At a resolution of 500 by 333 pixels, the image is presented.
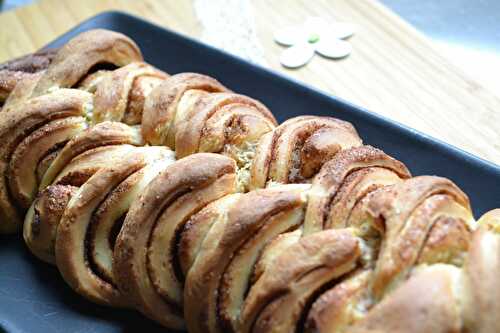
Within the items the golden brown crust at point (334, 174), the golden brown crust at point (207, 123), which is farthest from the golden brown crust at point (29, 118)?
the golden brown crust at point (334, 174)

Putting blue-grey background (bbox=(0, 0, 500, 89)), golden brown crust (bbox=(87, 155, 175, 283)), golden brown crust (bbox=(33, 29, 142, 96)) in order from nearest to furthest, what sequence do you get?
golden brown crust (bbox=(87, 155, 175, 283)), golden brown crust (bbox=(33, 29, 142, 96)), blue-grey background (bbox=(0, 0, 500, 89))

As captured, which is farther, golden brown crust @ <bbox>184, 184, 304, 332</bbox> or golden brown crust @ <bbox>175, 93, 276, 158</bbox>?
golden brown crust @ <bbox>175, 93, 276, 158</bbox>

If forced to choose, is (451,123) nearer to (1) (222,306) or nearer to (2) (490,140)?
(2) (490,140)

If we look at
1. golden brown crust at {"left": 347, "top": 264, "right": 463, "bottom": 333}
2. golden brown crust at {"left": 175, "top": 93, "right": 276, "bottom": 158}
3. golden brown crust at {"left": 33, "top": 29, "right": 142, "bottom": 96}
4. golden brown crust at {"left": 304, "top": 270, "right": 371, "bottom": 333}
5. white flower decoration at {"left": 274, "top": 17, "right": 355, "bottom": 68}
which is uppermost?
golden brown crust at {"left": 33, "top": 29, "right": 142, "bottom": 96}

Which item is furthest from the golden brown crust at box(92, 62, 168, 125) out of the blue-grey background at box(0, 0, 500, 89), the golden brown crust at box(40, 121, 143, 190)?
the blue-grey background at box(0, 0, 500, 89)

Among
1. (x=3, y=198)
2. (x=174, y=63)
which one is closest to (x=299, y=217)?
(x=3, y=198)

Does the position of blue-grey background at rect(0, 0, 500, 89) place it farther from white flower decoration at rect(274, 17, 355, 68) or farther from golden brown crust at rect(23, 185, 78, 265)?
golden brown crust at rect(23, 185, 78, 265)
